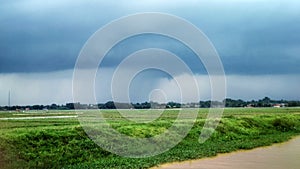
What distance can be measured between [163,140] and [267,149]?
5.61 metres

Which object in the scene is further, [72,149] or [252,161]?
[252,161]

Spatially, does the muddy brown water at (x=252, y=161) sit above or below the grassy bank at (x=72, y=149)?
below

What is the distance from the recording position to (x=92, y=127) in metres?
18.8

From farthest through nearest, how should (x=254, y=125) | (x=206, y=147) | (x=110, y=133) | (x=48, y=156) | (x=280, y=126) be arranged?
1. (x=280, y=126)
2. (x=254, y=125)
3. (x=206, y=147)
4. (x=110, y=133)
5. (x=48, y=156)

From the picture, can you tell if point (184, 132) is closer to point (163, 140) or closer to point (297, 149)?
point (163, 140)

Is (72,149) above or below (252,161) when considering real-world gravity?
above

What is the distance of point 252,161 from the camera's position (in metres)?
Result: 17.6

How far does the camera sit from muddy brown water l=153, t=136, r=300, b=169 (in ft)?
52.4

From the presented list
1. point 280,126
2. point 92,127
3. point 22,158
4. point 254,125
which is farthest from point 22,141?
point 280,126

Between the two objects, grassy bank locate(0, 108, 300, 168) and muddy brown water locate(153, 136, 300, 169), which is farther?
muddy brown water locate(153, 136, 300, 169)

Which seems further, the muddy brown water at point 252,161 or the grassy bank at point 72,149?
the muddy brown water at point 252,161

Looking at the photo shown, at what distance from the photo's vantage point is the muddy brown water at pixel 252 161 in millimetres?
15981

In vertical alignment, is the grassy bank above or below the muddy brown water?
above

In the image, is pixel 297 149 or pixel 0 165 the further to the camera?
pixel 297 149
